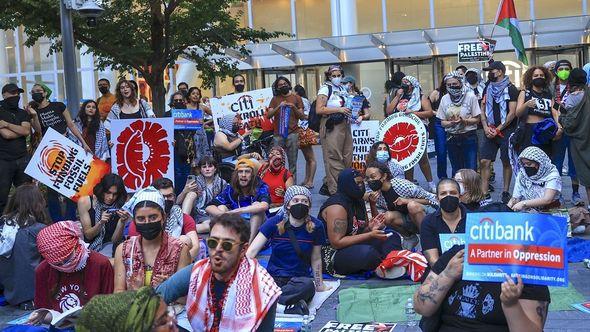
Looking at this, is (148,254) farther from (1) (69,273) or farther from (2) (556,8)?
(2) (556,8)

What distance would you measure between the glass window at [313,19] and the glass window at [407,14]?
1809mm

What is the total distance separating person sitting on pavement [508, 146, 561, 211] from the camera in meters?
9.10

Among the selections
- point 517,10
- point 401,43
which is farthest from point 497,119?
point 517,10

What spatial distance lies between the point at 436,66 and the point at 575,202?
45.3 ft

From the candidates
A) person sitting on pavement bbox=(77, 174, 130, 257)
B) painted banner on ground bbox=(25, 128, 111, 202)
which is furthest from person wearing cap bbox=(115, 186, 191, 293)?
painted banner on ground bbox=(25, 128, 111, 202)

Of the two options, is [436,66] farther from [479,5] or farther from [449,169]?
[449,169]

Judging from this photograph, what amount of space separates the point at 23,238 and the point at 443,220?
356 cm

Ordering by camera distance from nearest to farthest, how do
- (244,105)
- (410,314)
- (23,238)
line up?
(410,314), (23,238), (244,105)

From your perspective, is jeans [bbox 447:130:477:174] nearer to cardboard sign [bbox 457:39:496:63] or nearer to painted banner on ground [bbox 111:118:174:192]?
cardboard sign [bbox 457:39:496:63]

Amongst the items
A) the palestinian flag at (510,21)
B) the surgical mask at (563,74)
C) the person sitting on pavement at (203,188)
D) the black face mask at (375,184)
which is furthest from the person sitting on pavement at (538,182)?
the palestinian flag at (510,21)

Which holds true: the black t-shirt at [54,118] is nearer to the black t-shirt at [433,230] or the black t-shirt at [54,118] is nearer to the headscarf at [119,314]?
the black t-shirt at [433,230]

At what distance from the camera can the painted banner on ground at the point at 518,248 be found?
12.3 ft

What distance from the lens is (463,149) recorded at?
494 inches

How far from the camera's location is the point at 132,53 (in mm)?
15469
